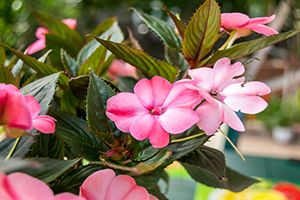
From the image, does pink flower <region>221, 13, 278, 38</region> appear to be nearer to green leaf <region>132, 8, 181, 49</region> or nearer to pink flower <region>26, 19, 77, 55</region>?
green leaf <region>132, 8, 181, 49</region>

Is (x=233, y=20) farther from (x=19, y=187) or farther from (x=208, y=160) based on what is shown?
(x=19, y=187)

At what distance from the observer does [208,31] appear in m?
0.36

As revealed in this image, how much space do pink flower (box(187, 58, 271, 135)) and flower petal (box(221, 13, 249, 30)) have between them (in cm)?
6

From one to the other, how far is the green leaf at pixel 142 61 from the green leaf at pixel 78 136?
5 cm

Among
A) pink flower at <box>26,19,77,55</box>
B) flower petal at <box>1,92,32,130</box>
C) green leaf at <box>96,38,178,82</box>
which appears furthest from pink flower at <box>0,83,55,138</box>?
pink flower at <box>26,19,77,55</box>

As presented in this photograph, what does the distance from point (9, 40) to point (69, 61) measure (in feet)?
0.68

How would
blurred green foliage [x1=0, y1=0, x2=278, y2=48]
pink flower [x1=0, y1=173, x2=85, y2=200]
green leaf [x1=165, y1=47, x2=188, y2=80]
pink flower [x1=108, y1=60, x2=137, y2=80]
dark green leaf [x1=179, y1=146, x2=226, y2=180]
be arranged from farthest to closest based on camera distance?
blurred green foliage [x1=0, y1=0, x2=278, y2=48] → pink flower [x1=108, y1=60, x2=137, y2=80] → green leaf [x1=165, y1=47, x2=188, y2=80] → dark green leaf [x1=179, y1=146, x2=226, y2=180] → pink flower [x1=0, y1=173, x2=85, y2=200]

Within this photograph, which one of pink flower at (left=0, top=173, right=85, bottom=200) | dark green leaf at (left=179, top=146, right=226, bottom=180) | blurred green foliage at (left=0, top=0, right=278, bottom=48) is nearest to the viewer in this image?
pink flower at (left=0, top=173, right=85, bottom=200)

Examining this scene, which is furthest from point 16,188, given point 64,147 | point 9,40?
point 9,40

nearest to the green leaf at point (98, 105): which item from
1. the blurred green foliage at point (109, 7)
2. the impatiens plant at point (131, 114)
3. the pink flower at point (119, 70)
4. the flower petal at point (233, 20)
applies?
the impatiens plant at point (131, 114)

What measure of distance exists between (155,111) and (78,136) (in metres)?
0.06

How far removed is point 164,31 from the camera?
424mm

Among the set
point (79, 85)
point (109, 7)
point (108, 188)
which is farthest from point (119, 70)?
point (109, 7)

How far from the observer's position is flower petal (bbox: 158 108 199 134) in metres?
0.27
